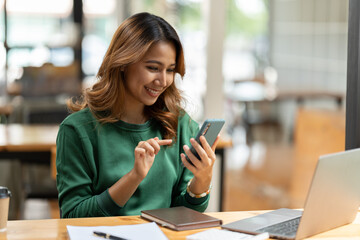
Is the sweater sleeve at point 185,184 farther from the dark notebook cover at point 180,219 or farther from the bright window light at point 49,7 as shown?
the bright window light at point 49,7

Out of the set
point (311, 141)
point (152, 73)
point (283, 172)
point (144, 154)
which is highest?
point (152, 73)

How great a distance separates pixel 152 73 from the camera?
1.88 meters

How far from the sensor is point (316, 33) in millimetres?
8125

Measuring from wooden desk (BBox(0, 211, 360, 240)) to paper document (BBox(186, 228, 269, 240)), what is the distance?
41 millimetres

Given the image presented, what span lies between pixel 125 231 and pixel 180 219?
0.17m

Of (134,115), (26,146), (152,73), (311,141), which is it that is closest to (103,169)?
(134,115)

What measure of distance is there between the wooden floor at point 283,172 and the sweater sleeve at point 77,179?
8.96ft

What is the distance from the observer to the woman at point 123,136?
1.82 meters

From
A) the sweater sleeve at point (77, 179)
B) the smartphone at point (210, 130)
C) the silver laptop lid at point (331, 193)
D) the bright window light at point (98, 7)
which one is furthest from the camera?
the bright window light at point (98, 7)

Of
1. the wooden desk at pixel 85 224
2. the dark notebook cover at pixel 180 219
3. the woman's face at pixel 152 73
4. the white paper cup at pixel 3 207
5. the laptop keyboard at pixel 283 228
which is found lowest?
the wooden desk at pixel 85 224

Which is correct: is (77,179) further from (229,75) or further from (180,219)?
(229,75)

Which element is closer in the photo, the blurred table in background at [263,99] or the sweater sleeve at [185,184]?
the sweater sleeve at [185,184]

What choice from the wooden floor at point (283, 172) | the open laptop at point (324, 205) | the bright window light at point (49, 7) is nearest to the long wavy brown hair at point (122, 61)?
the open laptop at point (324, 205)

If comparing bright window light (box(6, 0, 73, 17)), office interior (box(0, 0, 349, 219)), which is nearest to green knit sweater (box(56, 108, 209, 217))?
office interior (box(0, 0, 349, 219))
